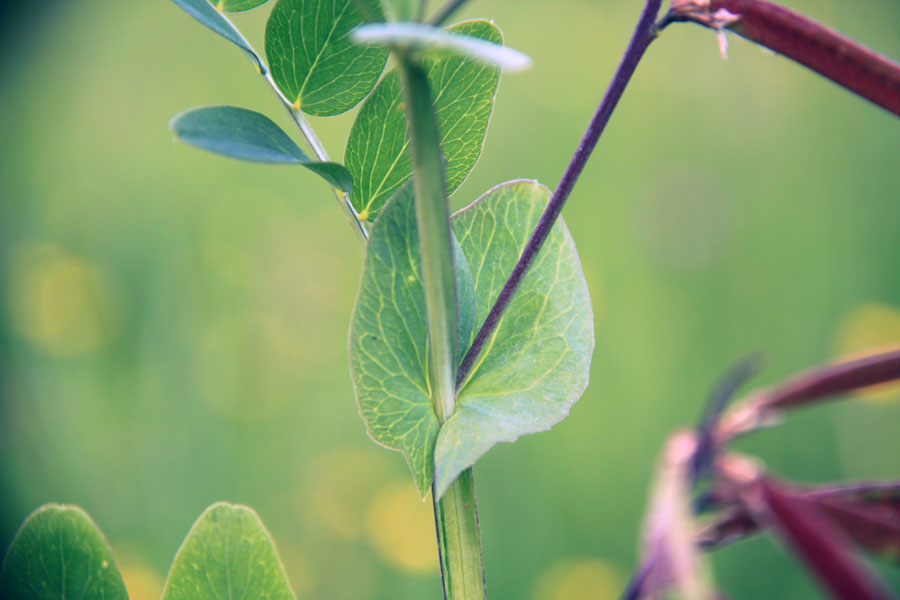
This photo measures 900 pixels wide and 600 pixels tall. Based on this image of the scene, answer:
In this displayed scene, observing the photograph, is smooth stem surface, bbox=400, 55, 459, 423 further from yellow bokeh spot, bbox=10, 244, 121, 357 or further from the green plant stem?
yellow bokeh spot, bbox=10, 244, 121, 357

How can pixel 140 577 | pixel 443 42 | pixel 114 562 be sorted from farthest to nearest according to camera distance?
pixel 140 577
pixel 114 562
pixel 443 42

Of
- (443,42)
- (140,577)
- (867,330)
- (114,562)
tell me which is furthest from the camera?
(867,330)

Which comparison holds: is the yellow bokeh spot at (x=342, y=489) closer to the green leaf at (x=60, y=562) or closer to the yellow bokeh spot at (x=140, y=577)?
the yellow bokeh spot at (x=140, y=577)

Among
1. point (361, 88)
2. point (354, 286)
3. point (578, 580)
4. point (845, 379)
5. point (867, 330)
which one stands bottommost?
point (578, 580)

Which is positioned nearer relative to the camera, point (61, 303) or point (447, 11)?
point (447, 11)

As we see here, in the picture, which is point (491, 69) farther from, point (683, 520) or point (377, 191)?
point (683, 520)

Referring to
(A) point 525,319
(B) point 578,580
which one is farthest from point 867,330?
(A) point 525,319

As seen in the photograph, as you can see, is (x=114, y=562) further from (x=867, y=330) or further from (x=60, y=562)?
(x=867, y=330)
